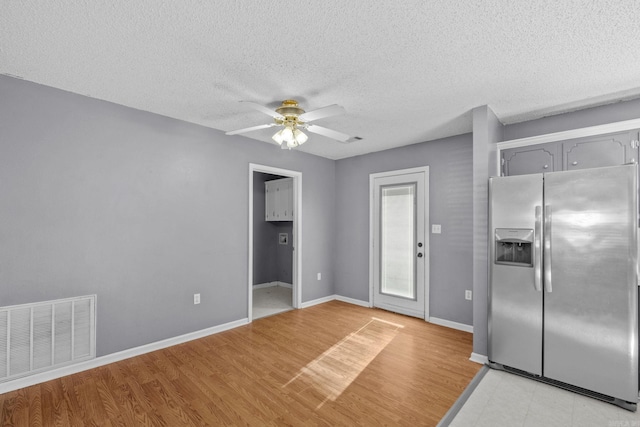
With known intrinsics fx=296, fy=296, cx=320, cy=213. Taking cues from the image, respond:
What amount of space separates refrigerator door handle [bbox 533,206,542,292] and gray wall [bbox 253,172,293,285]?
14.1 feet

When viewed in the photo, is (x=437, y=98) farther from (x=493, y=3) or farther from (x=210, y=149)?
(x=210, y=149)

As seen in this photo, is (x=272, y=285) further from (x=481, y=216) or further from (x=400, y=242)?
(x=481, y=216)

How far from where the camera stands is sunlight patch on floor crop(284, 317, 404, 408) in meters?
2.45

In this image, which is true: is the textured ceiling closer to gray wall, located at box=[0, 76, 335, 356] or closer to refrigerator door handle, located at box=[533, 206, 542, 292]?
Result: gray wall, located at box=[0, 76, 335, 356]

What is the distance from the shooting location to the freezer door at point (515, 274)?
8.46 ft

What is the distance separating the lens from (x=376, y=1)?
1569 mm

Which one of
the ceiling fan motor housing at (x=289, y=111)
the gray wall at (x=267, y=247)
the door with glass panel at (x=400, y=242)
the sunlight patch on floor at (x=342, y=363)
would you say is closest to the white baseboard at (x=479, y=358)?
the sunlight patch on floor at (x=342, y=363)

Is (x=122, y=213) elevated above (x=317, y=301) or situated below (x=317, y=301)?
above

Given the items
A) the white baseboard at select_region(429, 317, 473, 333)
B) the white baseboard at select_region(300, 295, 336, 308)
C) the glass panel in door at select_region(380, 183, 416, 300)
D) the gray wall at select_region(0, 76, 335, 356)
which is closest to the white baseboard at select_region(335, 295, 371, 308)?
the white baseboard at select_region(300, 295, 336, 308)

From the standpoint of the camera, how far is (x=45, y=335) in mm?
2498

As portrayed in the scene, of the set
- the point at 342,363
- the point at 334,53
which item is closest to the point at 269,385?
the point at 342,363

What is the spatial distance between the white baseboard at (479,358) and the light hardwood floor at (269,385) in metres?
0.10

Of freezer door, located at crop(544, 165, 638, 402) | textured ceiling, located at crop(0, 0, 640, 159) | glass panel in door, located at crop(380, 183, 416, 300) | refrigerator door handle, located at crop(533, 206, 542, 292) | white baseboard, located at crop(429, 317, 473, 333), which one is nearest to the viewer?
textured ceiling, located at crop(0, 0, 640, 159)

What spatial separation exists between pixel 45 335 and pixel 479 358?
155 inches
